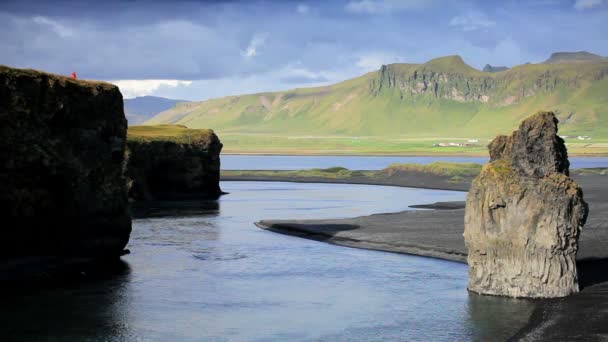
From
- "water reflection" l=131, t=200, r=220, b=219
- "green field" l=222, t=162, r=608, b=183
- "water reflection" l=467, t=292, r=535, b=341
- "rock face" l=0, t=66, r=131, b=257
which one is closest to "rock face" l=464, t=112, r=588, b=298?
"water reflection" l=467, t=292, r=535, b=341

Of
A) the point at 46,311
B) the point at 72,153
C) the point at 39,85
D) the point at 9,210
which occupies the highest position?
the point at 39,85

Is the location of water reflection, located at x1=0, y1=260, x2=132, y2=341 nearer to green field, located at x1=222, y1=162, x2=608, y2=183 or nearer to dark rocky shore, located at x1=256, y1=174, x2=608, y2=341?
dark rocky shore, located at x1=256, y1=174, x2=608, y2=341

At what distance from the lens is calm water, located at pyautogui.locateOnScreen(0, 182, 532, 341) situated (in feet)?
115

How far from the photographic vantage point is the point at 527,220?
38031 millimetres

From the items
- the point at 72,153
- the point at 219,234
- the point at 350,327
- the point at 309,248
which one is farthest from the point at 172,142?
the point at 350,327

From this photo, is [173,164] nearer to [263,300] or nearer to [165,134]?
[165,134]

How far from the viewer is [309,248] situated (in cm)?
5941

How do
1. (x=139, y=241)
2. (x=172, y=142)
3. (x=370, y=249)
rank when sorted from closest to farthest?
1. (x=370, y=249)
2. (x=139, y=241)
3. (x=172, y=142)

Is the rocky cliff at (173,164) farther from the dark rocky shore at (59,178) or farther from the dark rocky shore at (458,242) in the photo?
the dark rocky shore at (59,178)

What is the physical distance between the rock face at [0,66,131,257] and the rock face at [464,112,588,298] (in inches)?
903

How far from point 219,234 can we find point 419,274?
2442cm

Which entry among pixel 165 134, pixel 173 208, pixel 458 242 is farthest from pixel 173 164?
pixel 458 242

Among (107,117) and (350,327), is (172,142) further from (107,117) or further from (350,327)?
(350,327)

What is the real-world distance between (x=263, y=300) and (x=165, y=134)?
7084 cm
